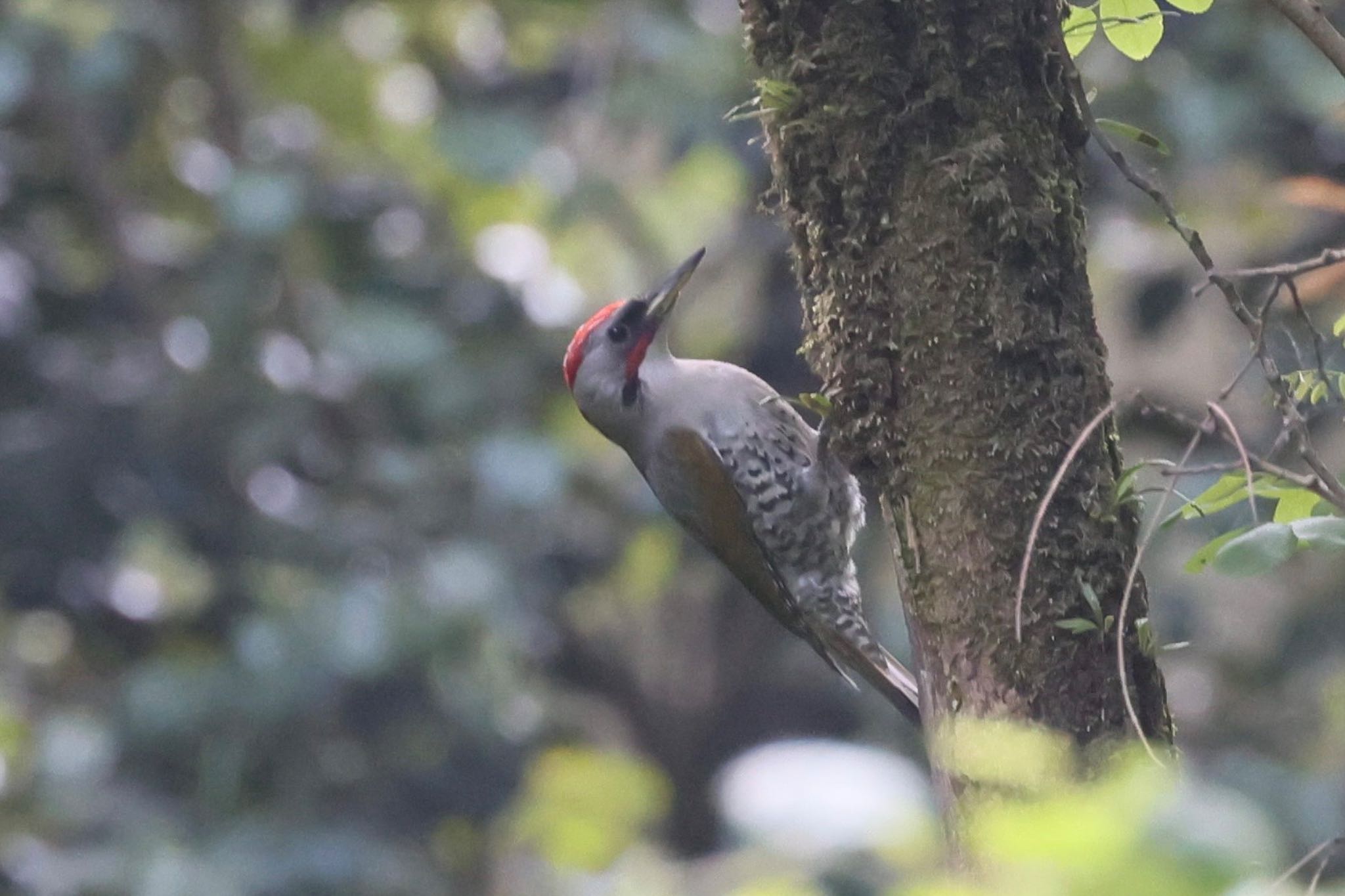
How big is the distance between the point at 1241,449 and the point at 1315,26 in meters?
0.46

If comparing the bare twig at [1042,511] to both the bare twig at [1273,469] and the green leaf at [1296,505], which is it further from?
the green leaf at [1296,505]

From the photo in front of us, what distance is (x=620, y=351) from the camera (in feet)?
9.96

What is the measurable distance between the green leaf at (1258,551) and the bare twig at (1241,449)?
0.02 m

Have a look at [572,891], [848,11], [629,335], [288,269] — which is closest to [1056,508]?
[848,11]

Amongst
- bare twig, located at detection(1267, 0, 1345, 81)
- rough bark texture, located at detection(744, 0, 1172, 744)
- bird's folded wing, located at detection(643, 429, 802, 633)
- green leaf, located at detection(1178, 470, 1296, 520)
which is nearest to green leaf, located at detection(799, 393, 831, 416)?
rough bark texture, located at detection(744, 0, 1172, 744)

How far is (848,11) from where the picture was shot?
1876 mm

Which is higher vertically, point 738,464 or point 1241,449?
point 738,464

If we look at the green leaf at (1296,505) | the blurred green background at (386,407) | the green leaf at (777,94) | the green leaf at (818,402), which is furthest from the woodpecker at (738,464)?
the green leaf at (1296,505)

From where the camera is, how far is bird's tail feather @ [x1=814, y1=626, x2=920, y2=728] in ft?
8.89

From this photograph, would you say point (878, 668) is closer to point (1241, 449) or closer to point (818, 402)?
point (818, 402)

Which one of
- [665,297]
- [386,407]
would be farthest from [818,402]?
[386,407]

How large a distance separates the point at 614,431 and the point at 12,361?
6.84 feet

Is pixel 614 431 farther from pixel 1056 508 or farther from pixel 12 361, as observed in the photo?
pixel 12 361

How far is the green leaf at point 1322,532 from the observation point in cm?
132
